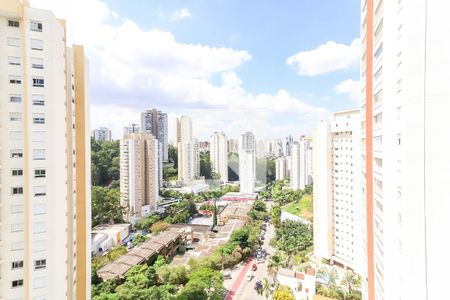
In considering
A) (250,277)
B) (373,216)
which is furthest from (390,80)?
(250,277)

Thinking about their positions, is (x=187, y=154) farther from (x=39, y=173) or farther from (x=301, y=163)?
(x=39, y=173)

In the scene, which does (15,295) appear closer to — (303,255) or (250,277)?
(250,277)

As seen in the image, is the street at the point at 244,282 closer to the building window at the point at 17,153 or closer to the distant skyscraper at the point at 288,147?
the building window at the point at 17,153

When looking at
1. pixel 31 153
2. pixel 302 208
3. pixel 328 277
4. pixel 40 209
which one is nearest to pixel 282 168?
pixel 302 208

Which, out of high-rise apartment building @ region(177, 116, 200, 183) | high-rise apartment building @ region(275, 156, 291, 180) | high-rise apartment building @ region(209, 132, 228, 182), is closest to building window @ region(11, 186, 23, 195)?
high-rise apartment building @ region(177, 116, 200, 183)

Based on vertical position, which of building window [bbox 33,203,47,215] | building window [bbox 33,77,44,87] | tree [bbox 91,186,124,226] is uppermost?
building window [bbox 33,77,44,87]

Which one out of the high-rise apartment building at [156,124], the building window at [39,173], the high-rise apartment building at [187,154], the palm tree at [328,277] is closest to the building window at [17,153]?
the building window at [39,173]

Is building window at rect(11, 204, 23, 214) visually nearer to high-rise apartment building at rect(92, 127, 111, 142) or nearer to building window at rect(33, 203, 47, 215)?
building window at rect(33, 203, 47, 215)
